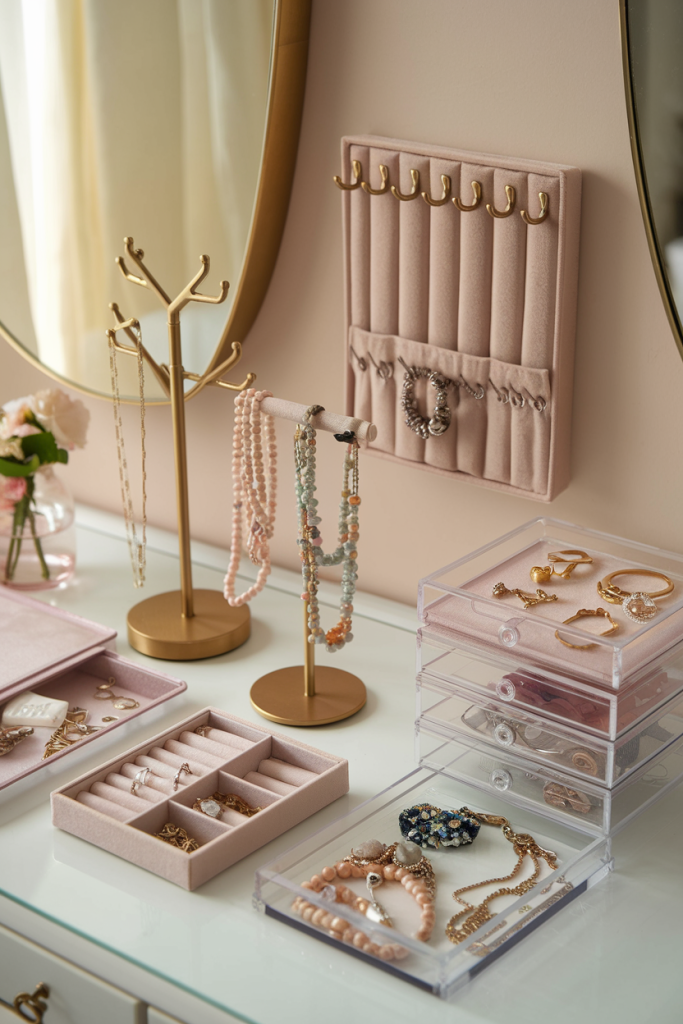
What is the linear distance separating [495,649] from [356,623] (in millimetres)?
388

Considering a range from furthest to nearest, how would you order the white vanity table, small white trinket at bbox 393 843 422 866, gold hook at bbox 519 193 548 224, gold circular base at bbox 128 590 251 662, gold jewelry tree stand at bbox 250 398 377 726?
gold circular base at bbox 128 590 251 662 → gold jewelry tree stand at bbox 250 398 377 726 → gold hook at bbox 519 193 548 224 → small white trinket at bbox 393 843 422 866 → the white vanity table

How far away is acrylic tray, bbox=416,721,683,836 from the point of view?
3.42 feet

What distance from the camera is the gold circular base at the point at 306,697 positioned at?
1.24 meters

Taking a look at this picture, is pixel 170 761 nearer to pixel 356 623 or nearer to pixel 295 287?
pixel 356 623

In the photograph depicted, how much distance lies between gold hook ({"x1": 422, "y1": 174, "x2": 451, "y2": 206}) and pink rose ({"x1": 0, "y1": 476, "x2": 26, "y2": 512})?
63cm

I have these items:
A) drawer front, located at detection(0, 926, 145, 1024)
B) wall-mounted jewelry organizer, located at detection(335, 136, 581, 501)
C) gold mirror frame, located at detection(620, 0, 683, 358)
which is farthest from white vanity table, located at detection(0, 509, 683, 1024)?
gold mirror frame, located at detection(620, 0, 683, 358)

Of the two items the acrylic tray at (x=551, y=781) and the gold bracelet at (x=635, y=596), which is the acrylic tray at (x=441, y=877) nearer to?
the acrylic tray at (x=551, y=781)

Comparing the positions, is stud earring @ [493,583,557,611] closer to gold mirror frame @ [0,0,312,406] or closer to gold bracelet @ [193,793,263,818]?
gold bracelet @ [193,793,263,818]

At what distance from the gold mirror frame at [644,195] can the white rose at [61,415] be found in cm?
75

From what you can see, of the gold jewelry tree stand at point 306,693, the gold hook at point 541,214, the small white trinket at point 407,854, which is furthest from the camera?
the gold jewelry tree stand at point 306,693

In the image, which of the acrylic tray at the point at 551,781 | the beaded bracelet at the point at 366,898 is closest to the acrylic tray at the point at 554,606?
the acrylic tray at the point at 551,781

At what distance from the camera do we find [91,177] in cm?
149

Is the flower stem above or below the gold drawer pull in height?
above

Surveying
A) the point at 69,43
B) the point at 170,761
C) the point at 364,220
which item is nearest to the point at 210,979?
the point at 170,761
